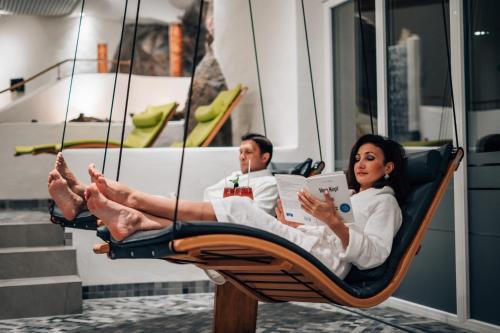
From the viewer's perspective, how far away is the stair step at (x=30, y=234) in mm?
5168

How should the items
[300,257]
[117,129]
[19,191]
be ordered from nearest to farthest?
1. [300,257]
2. [19,191]
3. [117,129]

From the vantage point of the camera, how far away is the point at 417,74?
4.50m

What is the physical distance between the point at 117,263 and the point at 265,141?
5.44ft

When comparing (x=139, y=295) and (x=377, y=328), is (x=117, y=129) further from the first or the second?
(x=377, y=328)

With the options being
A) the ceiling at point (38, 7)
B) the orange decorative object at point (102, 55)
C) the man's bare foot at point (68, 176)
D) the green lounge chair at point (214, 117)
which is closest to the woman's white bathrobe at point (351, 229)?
the man's bare foot at point (68, 176)

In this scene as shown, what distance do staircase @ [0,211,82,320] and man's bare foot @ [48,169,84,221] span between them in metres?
1.09

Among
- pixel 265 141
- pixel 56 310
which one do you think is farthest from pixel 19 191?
pixel 265 141

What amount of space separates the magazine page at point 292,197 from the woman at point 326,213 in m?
0.06

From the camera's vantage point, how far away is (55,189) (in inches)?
143

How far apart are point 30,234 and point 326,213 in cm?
326

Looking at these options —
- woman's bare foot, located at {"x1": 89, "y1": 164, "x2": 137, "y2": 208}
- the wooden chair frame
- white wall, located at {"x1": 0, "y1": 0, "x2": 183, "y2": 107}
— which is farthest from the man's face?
white wall, located at {"x1": 0, "y1": 0, "x2": 183, "y2": 107}

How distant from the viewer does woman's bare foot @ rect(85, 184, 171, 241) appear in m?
2.57

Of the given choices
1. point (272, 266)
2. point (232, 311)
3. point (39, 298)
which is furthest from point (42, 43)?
point (272, 266)

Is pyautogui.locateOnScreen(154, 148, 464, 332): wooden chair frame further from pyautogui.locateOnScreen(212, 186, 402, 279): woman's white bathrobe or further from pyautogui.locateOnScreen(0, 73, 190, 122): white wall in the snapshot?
pyautogui.locateOnScreen(0, 73, 190, 122): white wall
